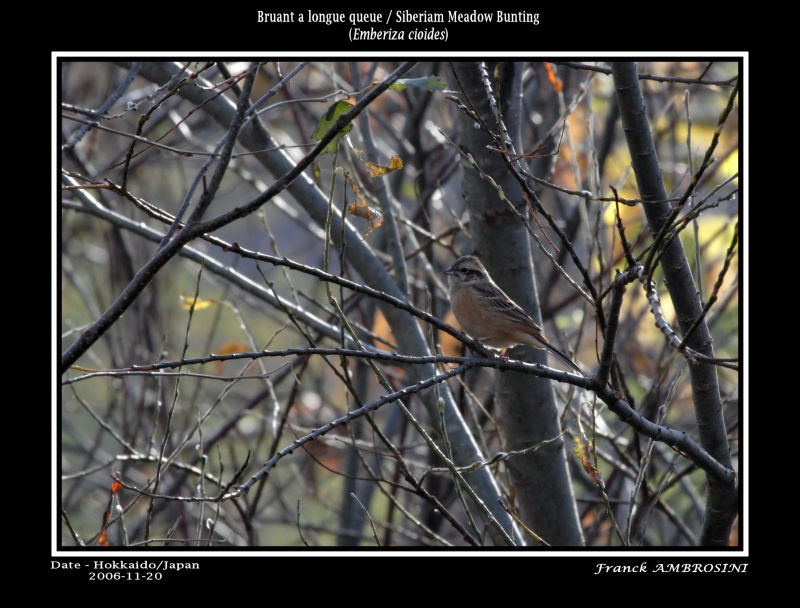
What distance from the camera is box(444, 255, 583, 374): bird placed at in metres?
4.47

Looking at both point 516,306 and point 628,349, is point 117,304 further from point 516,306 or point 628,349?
point 628,349

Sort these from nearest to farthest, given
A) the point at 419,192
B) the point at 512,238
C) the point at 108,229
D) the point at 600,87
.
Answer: the point at 512,238 → the point at 419,192 → the point at 108,229 → the point at 600,87

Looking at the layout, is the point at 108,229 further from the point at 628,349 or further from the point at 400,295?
the point at 628,349

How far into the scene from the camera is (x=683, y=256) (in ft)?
11.2

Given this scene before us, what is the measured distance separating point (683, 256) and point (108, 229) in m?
4.60

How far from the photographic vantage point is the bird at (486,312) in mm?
4469

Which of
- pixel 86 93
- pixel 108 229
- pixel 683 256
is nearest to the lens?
pixel 683 256

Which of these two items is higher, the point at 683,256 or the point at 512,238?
the point at 512,238

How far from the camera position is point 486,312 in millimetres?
4840

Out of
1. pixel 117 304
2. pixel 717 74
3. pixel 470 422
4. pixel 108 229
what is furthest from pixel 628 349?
pixel 117 304

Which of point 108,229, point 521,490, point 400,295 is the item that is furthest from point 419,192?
point 108,229

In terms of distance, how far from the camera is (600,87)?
705cm
